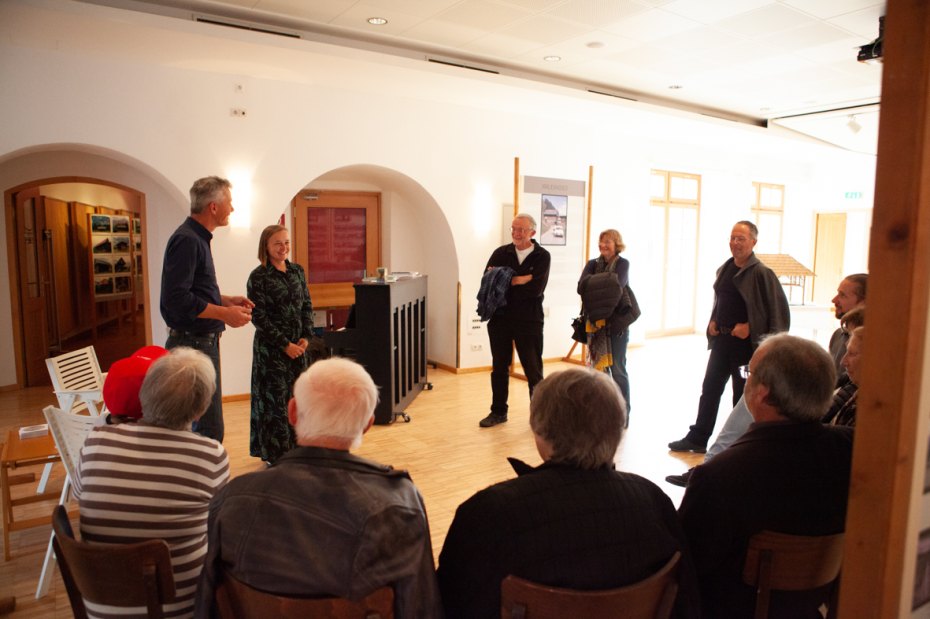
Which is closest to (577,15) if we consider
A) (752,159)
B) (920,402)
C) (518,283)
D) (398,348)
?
(518,283)

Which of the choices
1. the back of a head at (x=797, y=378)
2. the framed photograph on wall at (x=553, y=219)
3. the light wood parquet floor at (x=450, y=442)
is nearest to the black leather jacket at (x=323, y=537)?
the back of a head at (x=797, y=378)

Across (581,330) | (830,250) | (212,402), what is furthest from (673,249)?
(212,402)

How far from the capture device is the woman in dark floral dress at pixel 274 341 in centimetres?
392

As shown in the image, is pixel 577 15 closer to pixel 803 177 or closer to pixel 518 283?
pixel 518 283

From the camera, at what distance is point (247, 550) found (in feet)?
4.47

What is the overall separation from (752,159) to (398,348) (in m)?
8.46

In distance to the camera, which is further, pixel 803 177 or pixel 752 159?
pixel 803 177

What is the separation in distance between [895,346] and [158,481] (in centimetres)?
176

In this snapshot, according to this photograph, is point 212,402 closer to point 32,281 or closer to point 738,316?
point 738,316

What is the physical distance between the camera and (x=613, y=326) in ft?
16.7

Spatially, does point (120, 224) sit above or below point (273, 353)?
above

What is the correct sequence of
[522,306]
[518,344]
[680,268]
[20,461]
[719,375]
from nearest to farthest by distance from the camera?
[20,461]
[719,375]
[522,306]
[518,344]
[680,268]

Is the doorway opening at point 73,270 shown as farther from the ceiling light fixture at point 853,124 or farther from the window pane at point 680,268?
the ceiling light fixture at point 853,124

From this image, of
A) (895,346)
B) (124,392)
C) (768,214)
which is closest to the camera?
(895,346)
